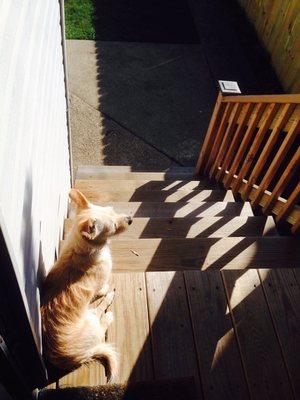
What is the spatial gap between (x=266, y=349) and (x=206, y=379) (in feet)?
1.42

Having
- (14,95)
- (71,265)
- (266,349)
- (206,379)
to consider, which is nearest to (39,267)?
(71,265)

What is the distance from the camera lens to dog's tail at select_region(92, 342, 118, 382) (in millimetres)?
1908

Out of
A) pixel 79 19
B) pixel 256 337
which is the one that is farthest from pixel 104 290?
pixel 79 19

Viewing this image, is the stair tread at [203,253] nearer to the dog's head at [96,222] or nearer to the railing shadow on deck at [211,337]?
the railing shadow on deck at [211,337]

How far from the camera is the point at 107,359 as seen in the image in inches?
75.4

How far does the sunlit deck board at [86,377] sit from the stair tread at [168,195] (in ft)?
6.86

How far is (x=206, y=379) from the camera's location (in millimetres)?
2012

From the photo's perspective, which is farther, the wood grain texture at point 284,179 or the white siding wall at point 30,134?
the wood grain texture at point 284,179

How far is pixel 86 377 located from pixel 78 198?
108 centimetres

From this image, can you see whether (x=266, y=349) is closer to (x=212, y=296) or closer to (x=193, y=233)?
(x=212, y=296)

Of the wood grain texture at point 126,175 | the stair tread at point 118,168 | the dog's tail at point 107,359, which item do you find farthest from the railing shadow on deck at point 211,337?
the stair tread at point 118,168

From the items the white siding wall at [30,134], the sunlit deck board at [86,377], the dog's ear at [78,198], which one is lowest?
the sunlit deck board at [86,377]

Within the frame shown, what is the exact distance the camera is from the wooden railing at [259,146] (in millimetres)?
2789

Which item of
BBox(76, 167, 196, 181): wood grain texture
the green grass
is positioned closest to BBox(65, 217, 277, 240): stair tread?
BBox(76, 167, 196, 181): wood grain texture
